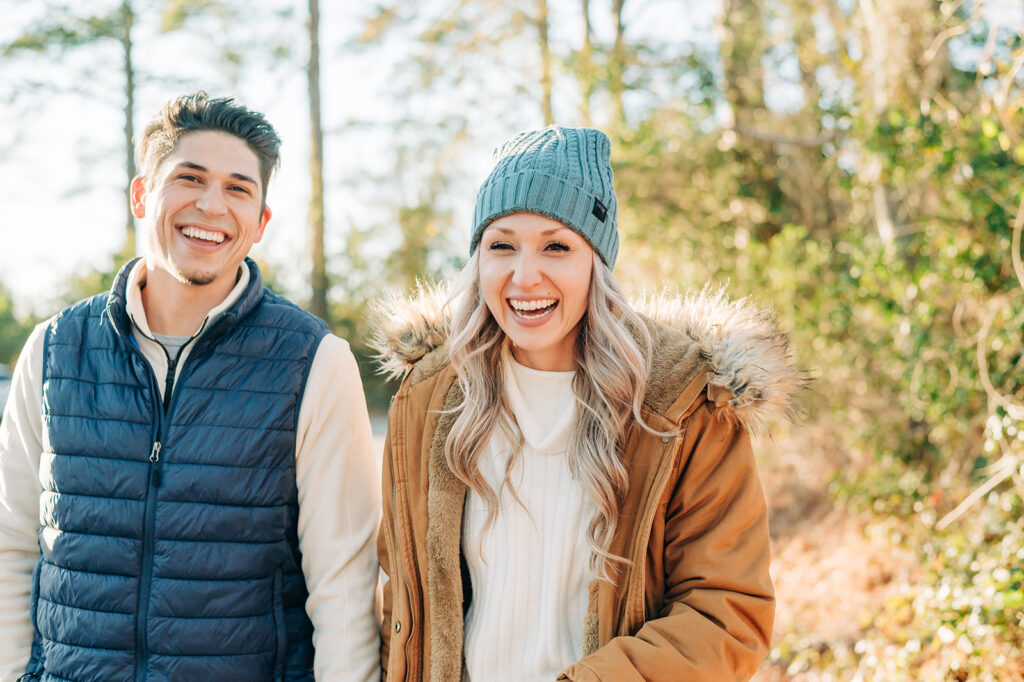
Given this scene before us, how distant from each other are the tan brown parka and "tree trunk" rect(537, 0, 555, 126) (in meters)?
7.19

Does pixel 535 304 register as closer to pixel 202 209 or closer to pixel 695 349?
pixel 695 349

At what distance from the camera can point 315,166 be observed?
42.1 feet

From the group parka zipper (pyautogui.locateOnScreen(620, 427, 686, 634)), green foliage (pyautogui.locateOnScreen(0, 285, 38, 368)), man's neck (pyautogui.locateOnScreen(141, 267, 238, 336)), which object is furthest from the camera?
green foliage (pyautogui.locateOnScreen(0, 285, 38, 368))

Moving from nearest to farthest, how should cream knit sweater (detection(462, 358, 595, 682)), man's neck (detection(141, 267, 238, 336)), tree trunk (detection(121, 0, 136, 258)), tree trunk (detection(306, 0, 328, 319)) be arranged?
cream knit sweater (detection(462, 358, 595, 682)) → man's neck (detection(141, 267, 238, 336)) → tree trunk (detection(306, 0, 328, 319)) → tree trunk (detection(121, 0, 136, 258))

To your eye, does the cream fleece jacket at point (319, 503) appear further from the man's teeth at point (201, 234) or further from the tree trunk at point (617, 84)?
the tree trunk at point (617, 84)

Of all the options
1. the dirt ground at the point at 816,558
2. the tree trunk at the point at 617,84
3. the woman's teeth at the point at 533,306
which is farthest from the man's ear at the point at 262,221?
the tree trunk at the point at 617,84

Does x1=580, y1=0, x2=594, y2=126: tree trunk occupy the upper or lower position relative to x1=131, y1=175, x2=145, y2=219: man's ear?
upper

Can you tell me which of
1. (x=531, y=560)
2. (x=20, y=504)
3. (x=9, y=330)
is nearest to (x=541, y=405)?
(x=531, y=560)

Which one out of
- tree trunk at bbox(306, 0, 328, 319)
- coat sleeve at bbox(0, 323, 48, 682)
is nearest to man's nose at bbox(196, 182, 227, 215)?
coat sleeve at bbox(0, 323, 48, 682)

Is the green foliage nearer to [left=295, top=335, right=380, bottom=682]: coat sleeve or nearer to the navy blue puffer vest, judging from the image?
the navy blue puffer vest

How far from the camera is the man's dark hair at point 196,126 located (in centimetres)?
255

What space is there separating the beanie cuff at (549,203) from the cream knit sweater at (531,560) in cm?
45

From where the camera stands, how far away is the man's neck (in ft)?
8.34

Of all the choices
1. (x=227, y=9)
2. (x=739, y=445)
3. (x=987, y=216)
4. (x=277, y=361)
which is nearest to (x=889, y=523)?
(x=987, y=216)
